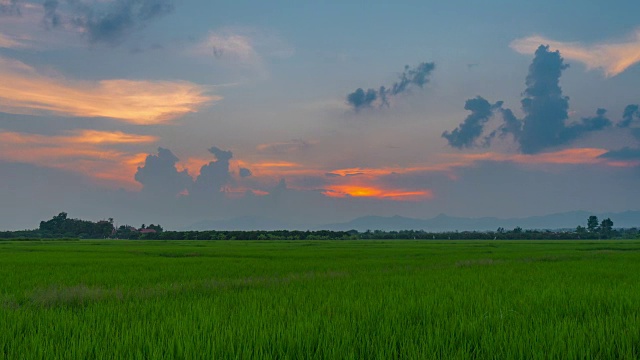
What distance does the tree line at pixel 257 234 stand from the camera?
9650cm

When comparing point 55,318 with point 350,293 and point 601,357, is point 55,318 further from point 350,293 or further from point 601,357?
point 601,357

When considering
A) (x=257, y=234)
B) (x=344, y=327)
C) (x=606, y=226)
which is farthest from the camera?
(x=606, y=226)

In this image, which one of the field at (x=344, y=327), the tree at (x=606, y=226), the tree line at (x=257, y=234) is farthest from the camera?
the tree at (x=606, y=226)

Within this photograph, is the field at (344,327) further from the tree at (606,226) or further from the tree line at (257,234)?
the tree at (606,226)

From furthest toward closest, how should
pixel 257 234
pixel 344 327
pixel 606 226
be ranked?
pixel 606 226 → pixel 257 234 → pixel 344 327

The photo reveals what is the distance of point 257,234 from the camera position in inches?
3782

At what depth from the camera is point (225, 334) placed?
4.29 metres

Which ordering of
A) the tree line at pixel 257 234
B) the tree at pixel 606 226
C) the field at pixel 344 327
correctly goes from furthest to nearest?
the tree at pixel 606 226 → the tree line at pixel 257 234 → the field at pixel 344 327

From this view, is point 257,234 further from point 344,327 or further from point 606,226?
point 606,226

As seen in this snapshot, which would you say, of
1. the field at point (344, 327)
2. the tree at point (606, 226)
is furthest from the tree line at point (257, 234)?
the field at point (344, 327)

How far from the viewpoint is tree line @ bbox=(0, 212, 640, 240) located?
9650 centimetres

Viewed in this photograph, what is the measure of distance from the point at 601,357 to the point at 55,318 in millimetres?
6115

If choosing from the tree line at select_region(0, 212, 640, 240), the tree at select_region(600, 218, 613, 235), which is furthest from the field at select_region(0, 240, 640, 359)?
the tree at select_region(600, 218, 613, 235)

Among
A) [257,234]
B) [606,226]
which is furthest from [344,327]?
[606,226]
